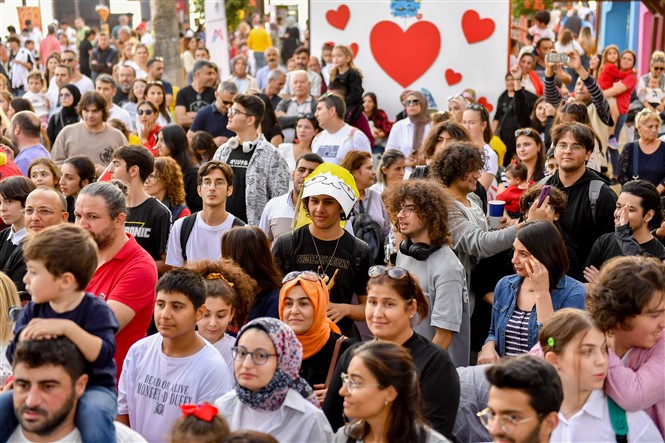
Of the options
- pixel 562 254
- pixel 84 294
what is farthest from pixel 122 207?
pixel 562 254

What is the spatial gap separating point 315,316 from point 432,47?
8764 millimetres

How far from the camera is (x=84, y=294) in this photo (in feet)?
11.5

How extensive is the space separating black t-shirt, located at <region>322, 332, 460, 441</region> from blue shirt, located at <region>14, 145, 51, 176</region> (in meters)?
4.97

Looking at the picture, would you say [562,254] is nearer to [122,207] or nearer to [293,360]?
[293,360]

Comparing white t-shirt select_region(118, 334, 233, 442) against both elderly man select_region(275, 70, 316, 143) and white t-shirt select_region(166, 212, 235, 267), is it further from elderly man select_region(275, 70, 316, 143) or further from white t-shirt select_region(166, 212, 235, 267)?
elderly man select_region(275, 70, 316, 143)

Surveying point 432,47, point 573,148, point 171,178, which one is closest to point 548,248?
point 573,148

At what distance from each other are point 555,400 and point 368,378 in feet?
2.24

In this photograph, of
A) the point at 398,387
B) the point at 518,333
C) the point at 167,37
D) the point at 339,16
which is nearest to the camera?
the point at 398,387

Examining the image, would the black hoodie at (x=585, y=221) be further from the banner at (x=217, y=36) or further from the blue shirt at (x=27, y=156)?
the banner at (x=217, y=36)

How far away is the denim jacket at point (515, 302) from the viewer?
4.61 meters

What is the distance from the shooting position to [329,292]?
5.29 metres

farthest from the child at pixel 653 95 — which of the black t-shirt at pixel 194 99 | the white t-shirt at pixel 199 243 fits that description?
the white t-shirt at pixel 199 243

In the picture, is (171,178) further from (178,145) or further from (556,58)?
(556,58)

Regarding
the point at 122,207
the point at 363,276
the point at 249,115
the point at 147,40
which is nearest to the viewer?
the point at 122,207
